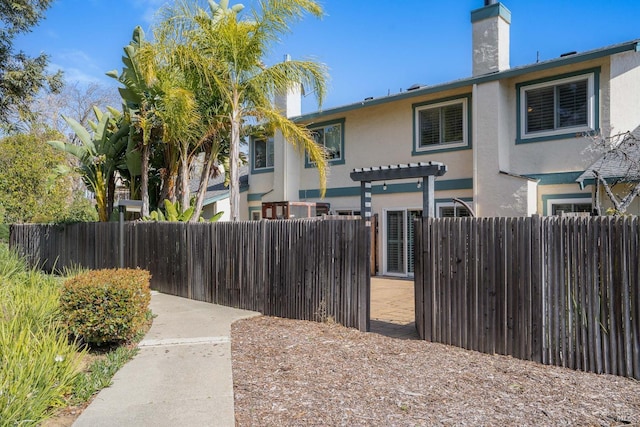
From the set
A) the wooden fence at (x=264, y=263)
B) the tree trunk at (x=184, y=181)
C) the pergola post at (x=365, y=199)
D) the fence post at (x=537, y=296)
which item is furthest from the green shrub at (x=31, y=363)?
the tree trunk at (x=184, y=181)

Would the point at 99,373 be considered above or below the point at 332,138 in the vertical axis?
below

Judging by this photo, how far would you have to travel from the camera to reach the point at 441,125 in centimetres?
1341

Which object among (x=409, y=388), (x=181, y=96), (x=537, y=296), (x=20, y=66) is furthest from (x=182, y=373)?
(x=20, y=66)

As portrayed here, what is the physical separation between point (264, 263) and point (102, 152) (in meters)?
9.22

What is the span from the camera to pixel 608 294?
16.7 ft

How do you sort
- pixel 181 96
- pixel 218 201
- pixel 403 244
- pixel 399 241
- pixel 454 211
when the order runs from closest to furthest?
pixel 181 96 → pixel 454 211 → pixel 403 244 → pixel 399 241 → pixel 218 201

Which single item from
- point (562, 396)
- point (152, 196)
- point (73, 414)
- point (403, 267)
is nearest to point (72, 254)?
point (152, 196)

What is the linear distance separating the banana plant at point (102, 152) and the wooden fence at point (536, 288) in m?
11.9

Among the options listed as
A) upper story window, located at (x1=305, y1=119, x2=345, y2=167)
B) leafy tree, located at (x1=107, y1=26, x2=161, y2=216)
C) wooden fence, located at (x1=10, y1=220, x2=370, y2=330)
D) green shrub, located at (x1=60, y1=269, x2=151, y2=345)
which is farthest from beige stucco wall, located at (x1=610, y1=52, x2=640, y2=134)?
leafy tree, located at (x1=107, y1=26, x2=161, y2=216)

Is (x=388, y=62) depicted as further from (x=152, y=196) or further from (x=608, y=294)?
(x=608, y=294)

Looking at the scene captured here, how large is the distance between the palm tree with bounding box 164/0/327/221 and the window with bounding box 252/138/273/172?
21.4 ft

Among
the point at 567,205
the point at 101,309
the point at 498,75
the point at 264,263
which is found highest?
the point at 498,75

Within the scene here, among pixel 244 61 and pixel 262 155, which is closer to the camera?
pixel 244 61

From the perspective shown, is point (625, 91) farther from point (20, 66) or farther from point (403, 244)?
point (20, 66)
